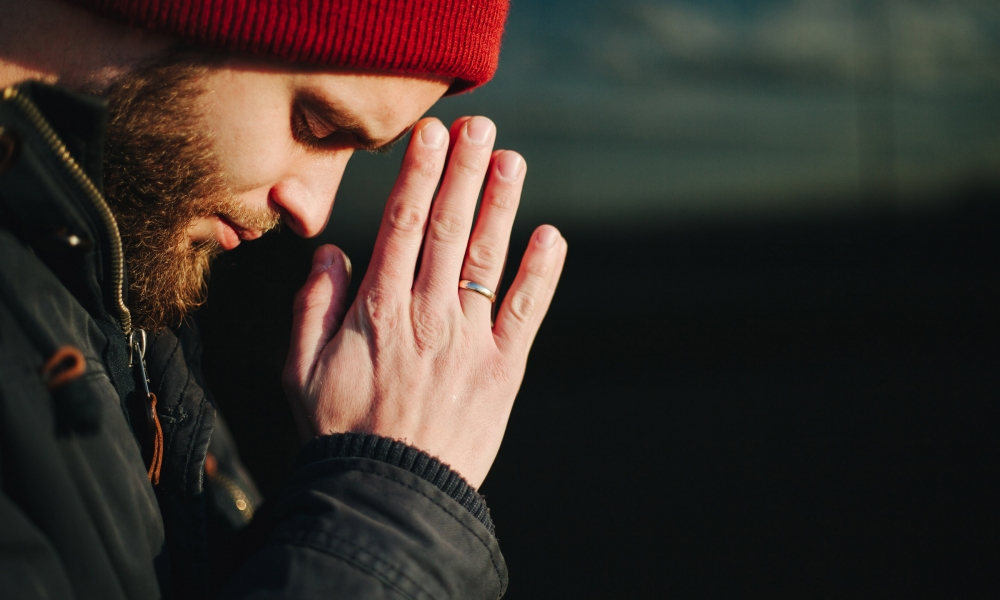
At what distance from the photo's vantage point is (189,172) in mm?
1363

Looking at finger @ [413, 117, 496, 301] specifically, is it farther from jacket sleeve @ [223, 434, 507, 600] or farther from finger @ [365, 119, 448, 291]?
jacket sleeve @ [223, 434, 507, 600]

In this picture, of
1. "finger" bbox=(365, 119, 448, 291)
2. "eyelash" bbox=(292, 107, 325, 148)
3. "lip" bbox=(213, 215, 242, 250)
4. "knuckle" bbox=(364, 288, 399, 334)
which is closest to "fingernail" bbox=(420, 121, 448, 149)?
"finger" bbox=(365, 119, 448, 291)

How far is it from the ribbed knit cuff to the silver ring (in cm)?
42

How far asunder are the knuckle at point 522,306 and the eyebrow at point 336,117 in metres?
0.44

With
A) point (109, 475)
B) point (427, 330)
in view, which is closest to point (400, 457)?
point (427, 330)

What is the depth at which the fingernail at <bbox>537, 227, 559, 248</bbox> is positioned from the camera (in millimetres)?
1700

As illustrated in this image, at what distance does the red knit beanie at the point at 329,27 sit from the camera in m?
1.21

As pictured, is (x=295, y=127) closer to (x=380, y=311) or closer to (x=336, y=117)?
(x=336, y=117)

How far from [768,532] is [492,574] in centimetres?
316

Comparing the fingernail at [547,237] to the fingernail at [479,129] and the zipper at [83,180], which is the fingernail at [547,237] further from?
the zipper at [83,180]

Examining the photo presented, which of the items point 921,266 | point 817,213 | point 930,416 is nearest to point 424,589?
point 930,416

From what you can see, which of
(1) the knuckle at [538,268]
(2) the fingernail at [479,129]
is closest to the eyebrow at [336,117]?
(2) the fingernail at [479,129]

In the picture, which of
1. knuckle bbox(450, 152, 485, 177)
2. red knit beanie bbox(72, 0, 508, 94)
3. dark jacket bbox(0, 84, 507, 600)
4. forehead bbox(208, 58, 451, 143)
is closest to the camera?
dark jacket bbox(0, 84, 507, 600)

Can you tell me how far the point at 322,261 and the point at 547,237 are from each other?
1.61 feet
